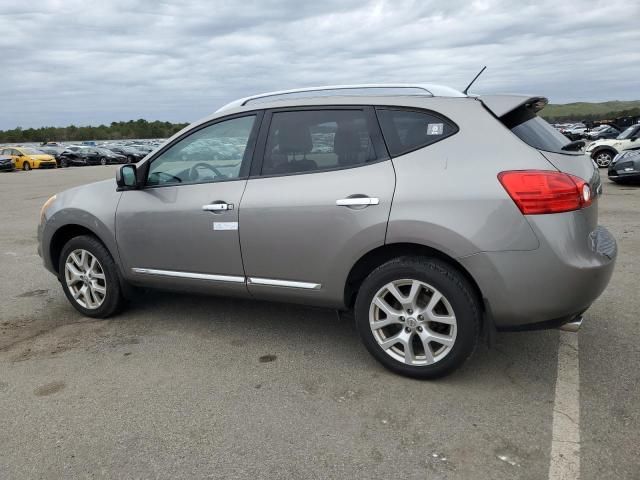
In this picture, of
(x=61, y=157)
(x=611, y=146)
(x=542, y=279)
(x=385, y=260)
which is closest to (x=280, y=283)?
(x=385, y=260)

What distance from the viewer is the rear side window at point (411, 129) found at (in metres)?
3.30

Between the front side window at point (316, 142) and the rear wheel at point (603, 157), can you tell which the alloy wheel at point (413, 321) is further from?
the rear wheel at point (603, 157)

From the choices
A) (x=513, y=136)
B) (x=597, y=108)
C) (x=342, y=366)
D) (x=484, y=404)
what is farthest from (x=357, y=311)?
(x=597, y=108)

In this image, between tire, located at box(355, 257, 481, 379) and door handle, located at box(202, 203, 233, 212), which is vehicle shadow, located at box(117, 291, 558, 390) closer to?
tire, located at box(355, 257, 481, 379)

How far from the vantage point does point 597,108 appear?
17000 centimetres

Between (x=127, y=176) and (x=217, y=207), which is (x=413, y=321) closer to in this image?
(x=217, y=207)

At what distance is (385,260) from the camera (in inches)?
136

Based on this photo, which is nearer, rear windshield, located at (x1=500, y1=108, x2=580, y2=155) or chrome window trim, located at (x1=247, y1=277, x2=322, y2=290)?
rear windshield, located at (x1=500, y1=108, x2=580, y2=155)

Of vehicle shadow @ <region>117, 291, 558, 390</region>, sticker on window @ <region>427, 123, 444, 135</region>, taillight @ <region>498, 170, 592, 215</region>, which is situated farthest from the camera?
vehicle shadow @ <region>117, 291, 558, 390</region>

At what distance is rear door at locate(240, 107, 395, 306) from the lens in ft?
11.0

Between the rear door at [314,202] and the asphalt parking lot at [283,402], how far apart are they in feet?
1.95

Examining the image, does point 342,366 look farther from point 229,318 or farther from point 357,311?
point 229,318

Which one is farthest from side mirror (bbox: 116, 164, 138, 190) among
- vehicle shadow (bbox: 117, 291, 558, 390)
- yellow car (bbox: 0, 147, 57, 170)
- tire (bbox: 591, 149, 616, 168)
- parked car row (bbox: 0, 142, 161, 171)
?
yellow car (bbox: 0, 147, 57, 170)

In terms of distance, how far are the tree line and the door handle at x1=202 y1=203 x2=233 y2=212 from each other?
90.7m
